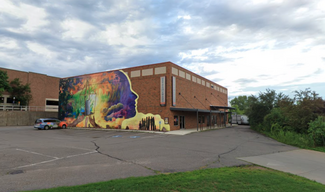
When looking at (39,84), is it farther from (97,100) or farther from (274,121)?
(274,121)

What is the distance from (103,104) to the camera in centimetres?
2836

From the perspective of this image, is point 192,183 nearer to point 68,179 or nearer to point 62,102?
point 68,179

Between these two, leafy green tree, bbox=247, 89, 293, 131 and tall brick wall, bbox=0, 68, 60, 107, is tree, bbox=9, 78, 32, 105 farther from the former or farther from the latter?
leafy green tree, bbox=247, 89, 293, 131

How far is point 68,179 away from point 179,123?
66.4ft

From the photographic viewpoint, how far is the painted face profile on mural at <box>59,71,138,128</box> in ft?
86.8

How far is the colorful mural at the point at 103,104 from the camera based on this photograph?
991 inches

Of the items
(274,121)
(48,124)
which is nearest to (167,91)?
(274,121)

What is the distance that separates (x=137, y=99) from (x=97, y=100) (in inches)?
291

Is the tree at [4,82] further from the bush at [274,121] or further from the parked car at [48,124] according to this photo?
the bush at [274,121]

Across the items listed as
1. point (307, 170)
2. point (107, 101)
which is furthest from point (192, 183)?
point (107, 101)

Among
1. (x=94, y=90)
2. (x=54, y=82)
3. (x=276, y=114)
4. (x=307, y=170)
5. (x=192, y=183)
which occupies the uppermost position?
(x=54, y=82)

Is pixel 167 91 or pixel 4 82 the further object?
pixel 4 82

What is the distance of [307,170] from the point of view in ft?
24.5

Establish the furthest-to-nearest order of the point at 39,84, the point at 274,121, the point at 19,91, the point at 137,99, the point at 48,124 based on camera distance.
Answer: the point at 39,84, the point at 19,91, the point at 48,124, the point at 137,99, the point at 274,121
